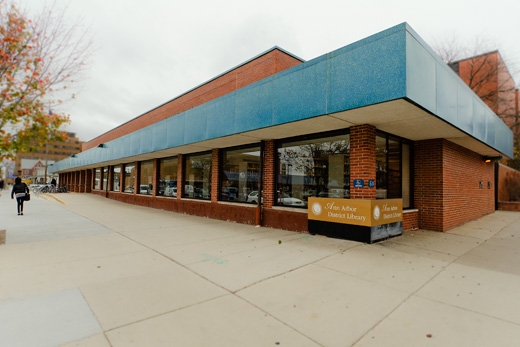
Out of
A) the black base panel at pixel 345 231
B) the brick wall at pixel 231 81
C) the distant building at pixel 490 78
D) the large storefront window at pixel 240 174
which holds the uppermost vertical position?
the distant building at pixel 490 78

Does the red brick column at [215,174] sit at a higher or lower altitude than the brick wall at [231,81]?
lower

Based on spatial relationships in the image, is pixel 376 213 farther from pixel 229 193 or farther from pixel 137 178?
pixel 137 178

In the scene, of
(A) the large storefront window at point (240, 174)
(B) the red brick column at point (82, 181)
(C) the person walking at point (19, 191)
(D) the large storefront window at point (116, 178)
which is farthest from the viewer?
(B) the red brick column at point (82, 181)

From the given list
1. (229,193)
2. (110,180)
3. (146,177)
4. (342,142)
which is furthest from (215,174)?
(110,180)

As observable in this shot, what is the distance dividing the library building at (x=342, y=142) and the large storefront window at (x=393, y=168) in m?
0.05

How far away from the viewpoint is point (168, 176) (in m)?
15.7

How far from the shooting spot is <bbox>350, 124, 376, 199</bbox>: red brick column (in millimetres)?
6797

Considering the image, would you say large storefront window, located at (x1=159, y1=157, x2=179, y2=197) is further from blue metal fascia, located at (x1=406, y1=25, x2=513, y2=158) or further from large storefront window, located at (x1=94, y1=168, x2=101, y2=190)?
large storefront window, located at (x1=94, y1=168, x2=101, y2=190)

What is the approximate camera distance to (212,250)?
6.16 meters

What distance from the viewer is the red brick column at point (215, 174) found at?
11703 millimetres

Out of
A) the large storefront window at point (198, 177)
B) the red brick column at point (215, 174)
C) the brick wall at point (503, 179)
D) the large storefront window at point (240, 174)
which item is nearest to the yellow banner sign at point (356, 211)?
the large storefront window at point (240, 174)

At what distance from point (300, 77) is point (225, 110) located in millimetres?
3337

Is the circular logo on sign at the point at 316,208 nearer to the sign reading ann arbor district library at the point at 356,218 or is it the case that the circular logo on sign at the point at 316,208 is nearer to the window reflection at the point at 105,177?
the sign reading ann arbor district library at the point at 356,218

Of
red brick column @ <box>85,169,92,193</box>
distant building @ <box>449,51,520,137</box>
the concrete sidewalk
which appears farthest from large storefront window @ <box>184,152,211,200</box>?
distant building @ <box>449,51,520,137</box>
